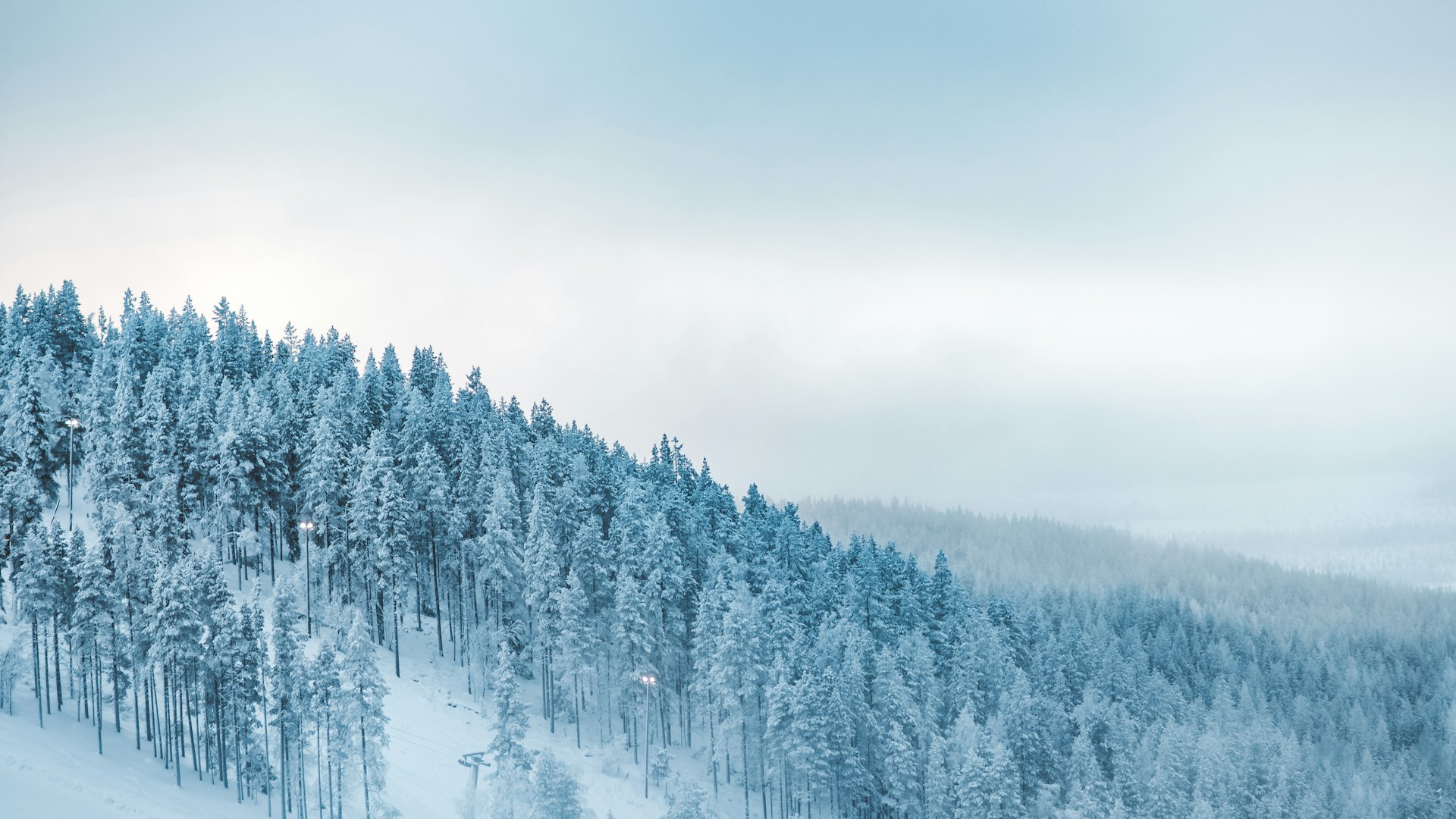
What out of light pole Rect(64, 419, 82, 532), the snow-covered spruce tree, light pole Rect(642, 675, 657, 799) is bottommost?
light pole Rect(642, 675, 657, 799)

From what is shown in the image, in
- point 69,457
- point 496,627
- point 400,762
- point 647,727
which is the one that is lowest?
point 647,727

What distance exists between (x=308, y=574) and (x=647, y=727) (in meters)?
28.4

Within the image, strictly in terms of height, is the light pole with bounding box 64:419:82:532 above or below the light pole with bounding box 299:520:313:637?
above

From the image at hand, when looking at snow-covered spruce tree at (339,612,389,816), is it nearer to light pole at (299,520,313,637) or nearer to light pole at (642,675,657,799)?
light pole at (642,675,657,799)

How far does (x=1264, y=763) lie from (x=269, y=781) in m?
79.7

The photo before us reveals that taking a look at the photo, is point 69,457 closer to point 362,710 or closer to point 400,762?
point 400,762

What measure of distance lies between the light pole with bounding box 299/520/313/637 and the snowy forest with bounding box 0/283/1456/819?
17.7 inches

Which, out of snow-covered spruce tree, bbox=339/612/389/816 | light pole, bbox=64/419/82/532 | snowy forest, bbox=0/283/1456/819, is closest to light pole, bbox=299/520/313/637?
snowy forest, bbox=0/283/1456/819

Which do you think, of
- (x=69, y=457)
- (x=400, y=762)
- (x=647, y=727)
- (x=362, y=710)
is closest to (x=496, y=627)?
(x=647, y=727)

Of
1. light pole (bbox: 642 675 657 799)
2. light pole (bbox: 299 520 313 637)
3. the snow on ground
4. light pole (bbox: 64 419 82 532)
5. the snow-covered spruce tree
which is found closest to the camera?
the snow on ground

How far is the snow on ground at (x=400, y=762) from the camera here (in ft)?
143

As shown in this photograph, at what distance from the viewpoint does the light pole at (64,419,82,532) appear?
7950 cm

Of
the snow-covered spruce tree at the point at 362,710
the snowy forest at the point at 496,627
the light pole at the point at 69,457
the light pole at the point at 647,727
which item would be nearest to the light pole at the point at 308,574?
the snowy forest at the point at 496,627

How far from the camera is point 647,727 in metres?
67.5
